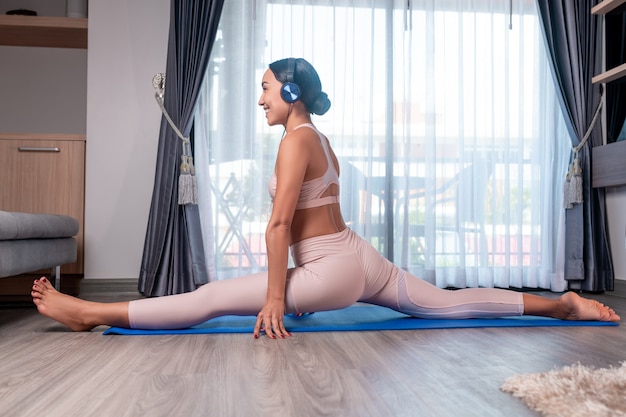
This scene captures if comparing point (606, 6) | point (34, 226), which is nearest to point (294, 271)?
point (34, 226)

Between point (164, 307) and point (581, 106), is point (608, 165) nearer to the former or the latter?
point (581, 106)

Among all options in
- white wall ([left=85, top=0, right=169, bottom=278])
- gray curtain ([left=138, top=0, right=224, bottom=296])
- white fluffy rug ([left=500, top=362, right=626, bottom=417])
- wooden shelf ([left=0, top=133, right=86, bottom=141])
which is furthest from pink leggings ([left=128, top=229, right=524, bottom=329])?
wooden shelf ([left=0, top=133, right=86, bottom=141])

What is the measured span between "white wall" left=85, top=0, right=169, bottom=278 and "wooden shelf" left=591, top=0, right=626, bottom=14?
2.57 metres

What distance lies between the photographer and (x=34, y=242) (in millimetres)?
2689

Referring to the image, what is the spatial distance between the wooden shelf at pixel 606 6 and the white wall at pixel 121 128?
2574 mm

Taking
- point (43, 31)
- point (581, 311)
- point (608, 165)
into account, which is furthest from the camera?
point (43, 31)

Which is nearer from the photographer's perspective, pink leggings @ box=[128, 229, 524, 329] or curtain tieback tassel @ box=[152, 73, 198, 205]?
Answer: pink leggings @ box=[128, 229, 524, 329]

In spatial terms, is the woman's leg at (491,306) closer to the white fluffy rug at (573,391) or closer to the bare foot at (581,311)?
the bare foot at (581,311)

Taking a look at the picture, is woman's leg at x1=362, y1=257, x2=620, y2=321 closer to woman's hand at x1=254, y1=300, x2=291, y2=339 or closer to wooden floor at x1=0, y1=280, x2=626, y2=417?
wooden floor at x1=0, y1=280, x2=626, y2=417

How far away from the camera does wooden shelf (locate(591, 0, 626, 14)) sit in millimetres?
3470

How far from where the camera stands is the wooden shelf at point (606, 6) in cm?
347

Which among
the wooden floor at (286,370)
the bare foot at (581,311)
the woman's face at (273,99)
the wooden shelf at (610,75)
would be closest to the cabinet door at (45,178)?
the wooden floor at (286,370)

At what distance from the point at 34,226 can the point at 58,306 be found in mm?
674

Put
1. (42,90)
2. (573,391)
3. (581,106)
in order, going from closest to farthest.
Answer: (573,391)
(581,106)
(42,90)
